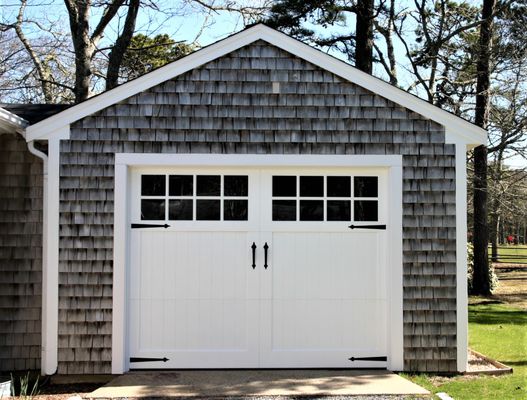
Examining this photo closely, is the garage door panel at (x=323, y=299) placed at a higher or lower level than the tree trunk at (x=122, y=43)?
lower

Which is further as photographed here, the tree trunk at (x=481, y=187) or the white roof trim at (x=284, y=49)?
the tree trunk at (x=481, y=187)

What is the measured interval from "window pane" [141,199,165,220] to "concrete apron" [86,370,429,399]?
1.61m

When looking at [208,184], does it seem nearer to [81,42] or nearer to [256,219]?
[256,219]

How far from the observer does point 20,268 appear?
22.2ft

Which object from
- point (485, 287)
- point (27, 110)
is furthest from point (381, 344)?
point (485, 287)

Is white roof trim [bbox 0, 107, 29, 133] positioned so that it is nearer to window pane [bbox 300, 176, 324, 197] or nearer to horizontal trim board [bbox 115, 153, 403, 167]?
horizontal trim board [bbox 115, 153, 403, 167]

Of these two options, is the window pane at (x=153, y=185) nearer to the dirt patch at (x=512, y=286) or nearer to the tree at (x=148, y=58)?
the dirt patch at (x=512, y=286)

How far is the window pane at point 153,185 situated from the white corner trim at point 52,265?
0.88m

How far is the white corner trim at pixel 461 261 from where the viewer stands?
6.38 metres

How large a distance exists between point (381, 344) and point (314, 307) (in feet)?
2.63

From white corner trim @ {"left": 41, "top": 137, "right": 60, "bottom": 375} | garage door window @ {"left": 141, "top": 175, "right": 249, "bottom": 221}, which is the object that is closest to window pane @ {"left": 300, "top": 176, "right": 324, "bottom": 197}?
garage door window @ {"left": 141, "top": 175, "right": 249, "bottom": 221}

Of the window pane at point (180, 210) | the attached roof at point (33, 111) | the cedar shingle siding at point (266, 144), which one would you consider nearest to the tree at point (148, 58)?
the attached roof at point (33, 111)

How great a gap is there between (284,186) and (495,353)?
148 inches

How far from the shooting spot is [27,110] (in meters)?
7.48
